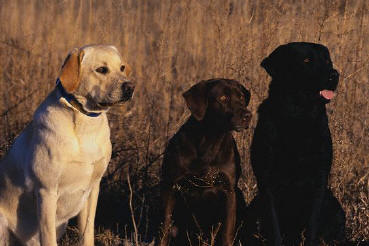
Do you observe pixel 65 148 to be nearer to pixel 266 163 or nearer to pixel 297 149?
pixel 266 163

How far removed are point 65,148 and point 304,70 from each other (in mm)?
1703

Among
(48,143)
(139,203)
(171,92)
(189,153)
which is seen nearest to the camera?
(48,143)

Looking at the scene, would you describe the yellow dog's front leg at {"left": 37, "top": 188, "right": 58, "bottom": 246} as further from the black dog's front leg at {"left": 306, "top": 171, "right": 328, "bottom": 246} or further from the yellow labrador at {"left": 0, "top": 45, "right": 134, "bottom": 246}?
the black dog's front leg at {"left": 306, "top": 171, "right": 328, "bottom": 246}

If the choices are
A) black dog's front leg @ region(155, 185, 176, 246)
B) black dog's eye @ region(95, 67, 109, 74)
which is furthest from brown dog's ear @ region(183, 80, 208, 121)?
black dog's eye @ region(95, 67, 109, 74)

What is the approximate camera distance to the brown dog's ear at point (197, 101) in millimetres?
4078

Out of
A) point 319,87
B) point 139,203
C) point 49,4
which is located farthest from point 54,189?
point 49,4

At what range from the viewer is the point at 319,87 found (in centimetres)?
416

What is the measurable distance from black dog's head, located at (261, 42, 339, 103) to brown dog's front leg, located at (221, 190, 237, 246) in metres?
0.86

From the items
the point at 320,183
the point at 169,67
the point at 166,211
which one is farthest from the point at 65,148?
the point at 169,67

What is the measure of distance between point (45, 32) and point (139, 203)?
236 centimetres

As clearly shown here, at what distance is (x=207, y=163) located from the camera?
4.10 metres

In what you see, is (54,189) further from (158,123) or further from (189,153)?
(158,123)

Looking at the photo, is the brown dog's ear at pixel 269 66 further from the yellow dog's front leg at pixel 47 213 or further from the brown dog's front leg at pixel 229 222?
the yellow dog's front leg at pixel 47 213

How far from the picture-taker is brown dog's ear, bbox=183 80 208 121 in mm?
4078
